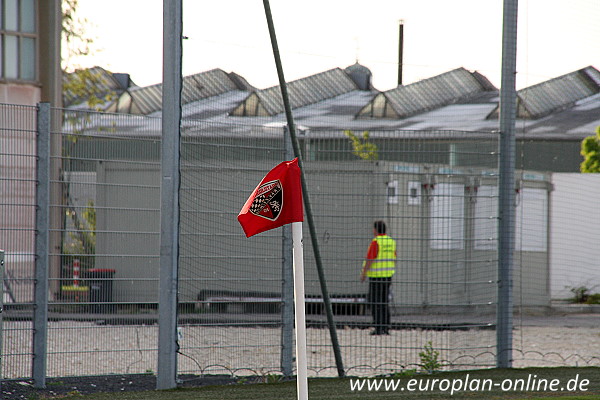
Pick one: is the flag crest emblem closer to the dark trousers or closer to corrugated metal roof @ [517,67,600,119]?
the dark trousers

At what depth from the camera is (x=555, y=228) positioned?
16812 millimetres

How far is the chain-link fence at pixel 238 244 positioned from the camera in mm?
7504

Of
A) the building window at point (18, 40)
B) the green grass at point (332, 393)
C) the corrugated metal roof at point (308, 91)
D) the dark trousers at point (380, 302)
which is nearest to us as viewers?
the green grass at point (332, 393)

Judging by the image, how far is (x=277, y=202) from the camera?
491 centimetres

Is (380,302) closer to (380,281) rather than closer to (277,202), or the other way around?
(380,281)

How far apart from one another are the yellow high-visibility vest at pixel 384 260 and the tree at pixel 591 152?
16.2 m

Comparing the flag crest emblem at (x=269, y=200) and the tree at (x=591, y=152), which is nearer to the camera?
the flag crest emblem at (x=269, y=200)

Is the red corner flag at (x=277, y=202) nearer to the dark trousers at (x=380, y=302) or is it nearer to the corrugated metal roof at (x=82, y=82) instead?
the dark trousers at (x=380, y=302)

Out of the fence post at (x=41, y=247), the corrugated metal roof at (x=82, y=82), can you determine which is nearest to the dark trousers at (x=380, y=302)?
the fence post at (x=41, y=247)

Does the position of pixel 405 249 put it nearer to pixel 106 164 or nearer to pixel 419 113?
pixel 106 164

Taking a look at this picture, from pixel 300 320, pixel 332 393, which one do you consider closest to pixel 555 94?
pixel 332 393

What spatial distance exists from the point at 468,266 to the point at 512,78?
179cm

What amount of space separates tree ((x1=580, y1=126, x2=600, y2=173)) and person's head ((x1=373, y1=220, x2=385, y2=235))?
15.7 metres

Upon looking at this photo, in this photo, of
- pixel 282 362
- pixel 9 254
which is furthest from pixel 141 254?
pixel 282 362
